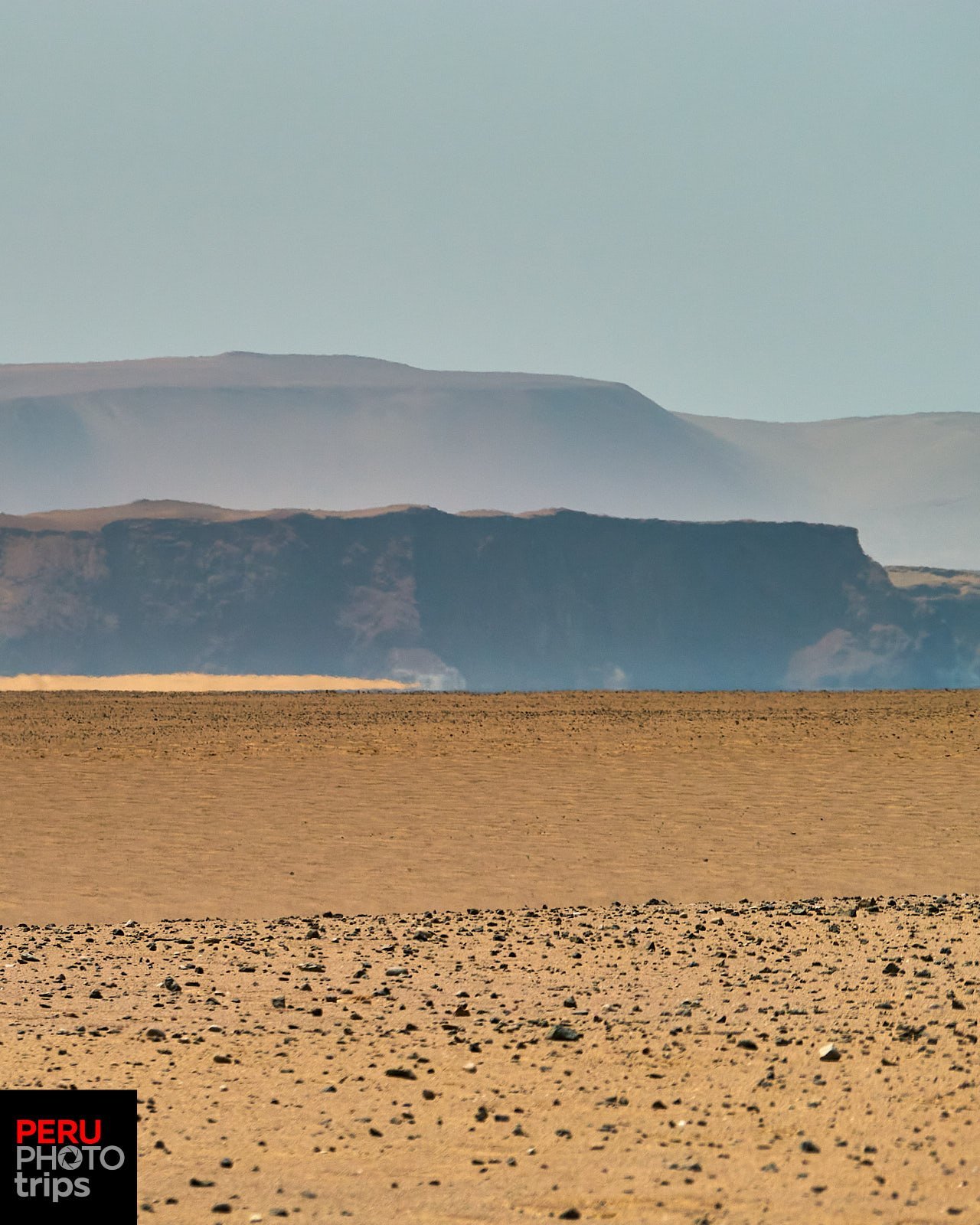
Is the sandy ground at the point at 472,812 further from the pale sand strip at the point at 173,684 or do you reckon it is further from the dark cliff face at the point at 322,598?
the dark cliff face at the point at 322,598

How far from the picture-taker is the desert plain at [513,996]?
785 cm

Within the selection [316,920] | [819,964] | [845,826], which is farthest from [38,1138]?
[845,826]

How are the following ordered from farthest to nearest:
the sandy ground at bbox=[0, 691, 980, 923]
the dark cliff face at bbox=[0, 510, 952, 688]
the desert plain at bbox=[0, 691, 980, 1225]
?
1. the dark cliff face at bbox=[0, 510, 952, 688]
2. the sandy ground at bbox=[0, 691, 980, 923]
3. the desert plain at bbox=[0, 691, 980, 1225]

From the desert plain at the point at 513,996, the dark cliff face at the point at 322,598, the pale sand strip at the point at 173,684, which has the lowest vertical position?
the desert plain at the point at 513,996

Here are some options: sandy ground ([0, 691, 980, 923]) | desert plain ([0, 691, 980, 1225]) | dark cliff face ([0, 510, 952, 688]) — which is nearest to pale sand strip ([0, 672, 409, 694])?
sandy ground ([0, 691, 980, 923])

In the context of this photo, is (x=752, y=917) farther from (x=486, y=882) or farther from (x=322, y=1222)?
(x=322, y=1222)

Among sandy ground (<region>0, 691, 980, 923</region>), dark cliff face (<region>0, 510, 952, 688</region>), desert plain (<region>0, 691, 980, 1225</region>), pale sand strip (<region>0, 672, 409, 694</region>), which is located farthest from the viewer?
dark cliff face (<region>0, 510, 952, 688</region>)

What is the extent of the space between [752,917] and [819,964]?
8.68 ft

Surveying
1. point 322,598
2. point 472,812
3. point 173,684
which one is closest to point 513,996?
point 472,812

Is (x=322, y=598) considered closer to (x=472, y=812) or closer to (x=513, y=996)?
(x=472, y=812)

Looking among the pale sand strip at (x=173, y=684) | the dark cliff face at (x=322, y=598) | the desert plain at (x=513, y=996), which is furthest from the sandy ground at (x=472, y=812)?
the dark cliff face at (x=322, y=598)

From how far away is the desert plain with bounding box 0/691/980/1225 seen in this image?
7.85 meters

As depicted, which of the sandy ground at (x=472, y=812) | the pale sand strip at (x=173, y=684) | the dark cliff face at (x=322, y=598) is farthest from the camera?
the dark cliff face at (x=322, y=598)

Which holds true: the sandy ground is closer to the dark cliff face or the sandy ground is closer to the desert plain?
the desert plain
